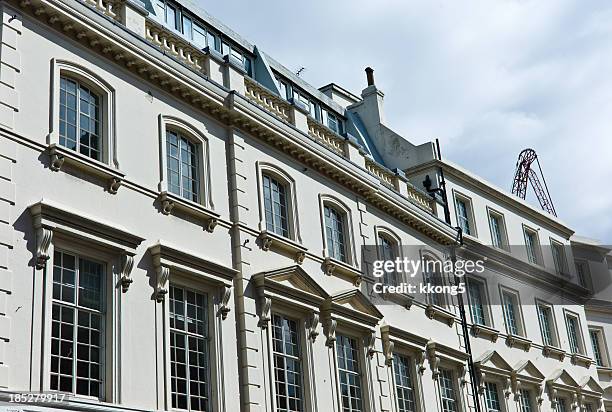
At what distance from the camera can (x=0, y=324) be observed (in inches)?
561

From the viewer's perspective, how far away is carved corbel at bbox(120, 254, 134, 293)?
660 inches

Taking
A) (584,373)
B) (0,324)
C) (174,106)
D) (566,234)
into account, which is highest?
(566,234)

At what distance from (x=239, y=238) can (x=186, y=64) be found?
4327 millimetres

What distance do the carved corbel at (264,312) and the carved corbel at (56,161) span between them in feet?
19.9

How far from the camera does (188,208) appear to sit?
62.4ft

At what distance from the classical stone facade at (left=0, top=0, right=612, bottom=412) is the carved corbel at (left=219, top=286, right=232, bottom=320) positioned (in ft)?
0.14

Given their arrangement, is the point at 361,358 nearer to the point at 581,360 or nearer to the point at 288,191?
the point at 288,191

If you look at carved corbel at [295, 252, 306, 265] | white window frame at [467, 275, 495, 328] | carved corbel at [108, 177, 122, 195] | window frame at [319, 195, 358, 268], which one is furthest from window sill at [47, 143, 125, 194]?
white window frame at [467, 275, 495, 328]

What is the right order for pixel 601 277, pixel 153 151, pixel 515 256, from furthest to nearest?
1. pixel 601 277
2. pixel 515 256
3. pixel 153 151

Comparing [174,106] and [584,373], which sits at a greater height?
[174,106]

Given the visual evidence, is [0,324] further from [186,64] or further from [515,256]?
[515,256]

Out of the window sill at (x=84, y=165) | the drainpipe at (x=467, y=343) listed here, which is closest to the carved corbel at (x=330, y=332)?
the window sill at (x=84, y=165)

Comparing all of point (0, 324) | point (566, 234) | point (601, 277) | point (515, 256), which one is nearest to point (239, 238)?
point (0, 324)

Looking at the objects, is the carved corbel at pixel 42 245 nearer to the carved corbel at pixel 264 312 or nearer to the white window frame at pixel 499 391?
the carved corbel at pixel 264 312
